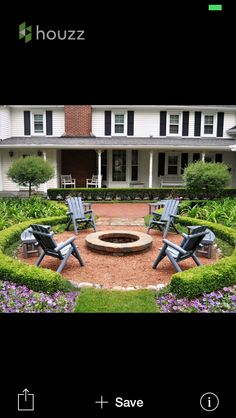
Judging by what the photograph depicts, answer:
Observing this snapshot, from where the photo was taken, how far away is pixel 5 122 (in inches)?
763

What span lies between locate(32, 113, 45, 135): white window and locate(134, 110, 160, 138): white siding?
576 cm

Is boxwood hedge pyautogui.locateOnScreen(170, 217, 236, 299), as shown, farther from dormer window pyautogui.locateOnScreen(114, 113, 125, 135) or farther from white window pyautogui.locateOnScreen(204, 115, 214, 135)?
white window pyautogui.locateOnScreen(204, 115, 214, 135)

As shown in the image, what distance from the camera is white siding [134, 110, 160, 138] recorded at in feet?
64.4

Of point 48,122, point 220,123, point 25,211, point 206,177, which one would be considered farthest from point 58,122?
point 25,211

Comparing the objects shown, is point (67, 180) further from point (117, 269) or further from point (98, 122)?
point (117, 269)

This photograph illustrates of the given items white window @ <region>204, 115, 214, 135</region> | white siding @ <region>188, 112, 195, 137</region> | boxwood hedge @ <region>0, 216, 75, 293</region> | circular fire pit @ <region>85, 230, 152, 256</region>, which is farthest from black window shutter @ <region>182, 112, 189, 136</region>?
boxwood hedge @ <region>0, 216, 75, 293</region>

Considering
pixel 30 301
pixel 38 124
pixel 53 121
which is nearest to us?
pixel 30 301

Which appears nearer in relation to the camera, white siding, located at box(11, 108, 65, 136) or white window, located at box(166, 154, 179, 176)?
white siding, located at box(11, 108, 65, 136)
